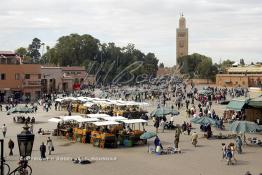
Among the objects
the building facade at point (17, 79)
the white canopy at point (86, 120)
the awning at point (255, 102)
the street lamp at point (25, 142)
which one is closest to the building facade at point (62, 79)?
the building facade at point (17, 79)

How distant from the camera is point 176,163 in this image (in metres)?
21.8

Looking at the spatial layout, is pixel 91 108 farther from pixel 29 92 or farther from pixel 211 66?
pixel 211 66

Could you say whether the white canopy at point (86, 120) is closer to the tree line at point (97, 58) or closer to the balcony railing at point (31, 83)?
the balcony railing at point (31, 83)

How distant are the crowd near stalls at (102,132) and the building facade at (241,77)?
278 ft

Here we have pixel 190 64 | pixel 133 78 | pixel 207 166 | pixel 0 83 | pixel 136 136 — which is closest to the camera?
pixel 207 166

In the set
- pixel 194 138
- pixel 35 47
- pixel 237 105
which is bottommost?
pixel 194 138

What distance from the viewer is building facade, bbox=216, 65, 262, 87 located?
11188 centimetres

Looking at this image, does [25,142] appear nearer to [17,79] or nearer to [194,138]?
[194,138]

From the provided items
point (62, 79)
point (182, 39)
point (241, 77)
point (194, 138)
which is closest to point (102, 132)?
point (194, 138)

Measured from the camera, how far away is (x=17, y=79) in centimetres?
6731

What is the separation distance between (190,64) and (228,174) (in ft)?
419

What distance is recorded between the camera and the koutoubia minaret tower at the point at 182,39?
635 ft

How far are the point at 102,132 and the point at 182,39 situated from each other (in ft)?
557

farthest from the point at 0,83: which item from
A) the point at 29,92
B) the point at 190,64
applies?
the point at 190,64
